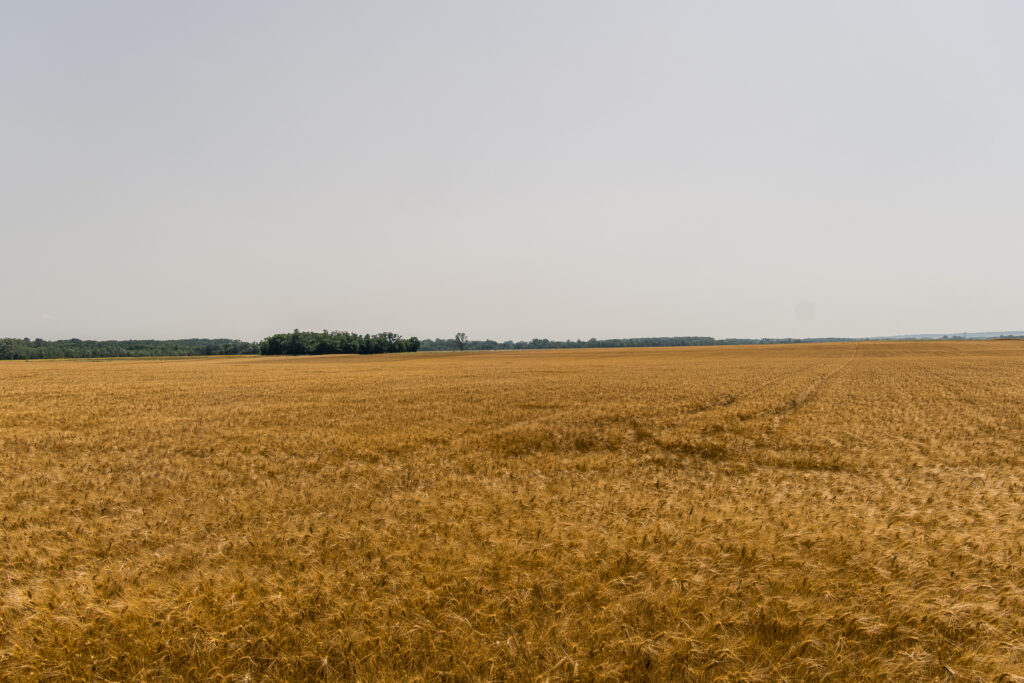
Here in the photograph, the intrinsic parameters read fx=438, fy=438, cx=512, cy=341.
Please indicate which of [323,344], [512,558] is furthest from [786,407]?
[323,344]

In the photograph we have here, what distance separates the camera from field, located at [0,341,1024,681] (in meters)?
4.18

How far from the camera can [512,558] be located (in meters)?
6.04

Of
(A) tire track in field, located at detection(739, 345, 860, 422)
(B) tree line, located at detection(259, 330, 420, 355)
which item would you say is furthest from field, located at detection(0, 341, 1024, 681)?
(B) tree line, located at detection(259, 330, 420, 355)

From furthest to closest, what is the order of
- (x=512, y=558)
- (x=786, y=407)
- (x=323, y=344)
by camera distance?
(x=323, y=344) → (x=786, y=407) → (x=512, y=558)

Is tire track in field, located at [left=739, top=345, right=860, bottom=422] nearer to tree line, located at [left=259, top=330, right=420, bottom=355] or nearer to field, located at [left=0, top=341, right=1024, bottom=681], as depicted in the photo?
field, located at [left=0, top=341, right=1024, bottom=681]

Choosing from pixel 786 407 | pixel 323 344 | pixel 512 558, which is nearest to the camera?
pixel 512 558

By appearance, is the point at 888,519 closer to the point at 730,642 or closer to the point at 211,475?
the point at 730,642

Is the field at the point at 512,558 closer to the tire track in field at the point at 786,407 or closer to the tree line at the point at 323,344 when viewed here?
the tire track in field at the point at 786,407

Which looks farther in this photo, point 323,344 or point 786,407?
point 323,344

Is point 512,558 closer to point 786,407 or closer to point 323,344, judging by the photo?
point 786,407

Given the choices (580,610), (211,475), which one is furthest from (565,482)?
(211,475)

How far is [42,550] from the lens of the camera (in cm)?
663

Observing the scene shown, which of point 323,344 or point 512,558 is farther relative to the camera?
point 323,344

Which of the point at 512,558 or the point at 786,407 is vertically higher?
the point at 512,558
